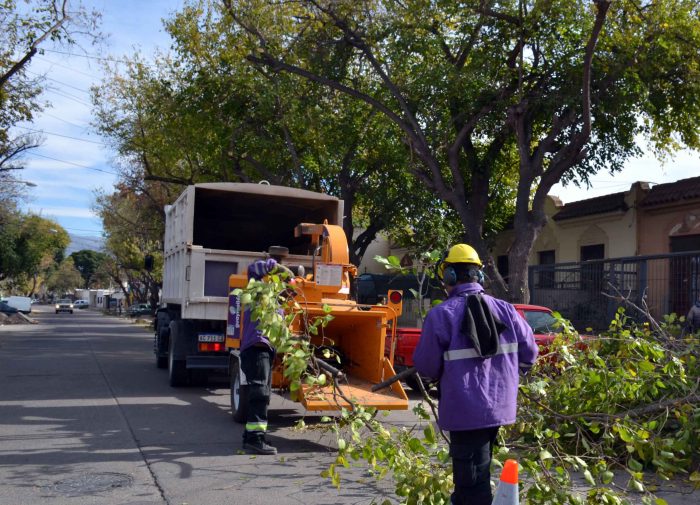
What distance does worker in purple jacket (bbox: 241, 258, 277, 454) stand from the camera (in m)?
7.31

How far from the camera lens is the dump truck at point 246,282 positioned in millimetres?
8570

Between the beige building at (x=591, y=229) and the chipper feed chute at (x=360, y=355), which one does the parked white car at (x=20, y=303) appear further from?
the chipper feed chute at (x=360, y=355)

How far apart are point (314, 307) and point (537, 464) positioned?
12.8ft

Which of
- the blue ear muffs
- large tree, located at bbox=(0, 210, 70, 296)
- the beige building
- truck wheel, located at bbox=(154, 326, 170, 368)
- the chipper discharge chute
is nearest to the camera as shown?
the blue ear muffs

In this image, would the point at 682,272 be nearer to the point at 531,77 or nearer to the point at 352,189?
the point at 531,77

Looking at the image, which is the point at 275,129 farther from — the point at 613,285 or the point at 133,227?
the point at 133,227

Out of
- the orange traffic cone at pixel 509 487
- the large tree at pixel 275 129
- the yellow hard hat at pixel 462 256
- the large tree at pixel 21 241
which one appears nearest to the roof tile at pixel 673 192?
the large tree at pixel 275 129

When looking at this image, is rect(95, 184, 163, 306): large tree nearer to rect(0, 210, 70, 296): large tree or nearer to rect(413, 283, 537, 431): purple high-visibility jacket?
rect(0, 210, 70, 296): large tree

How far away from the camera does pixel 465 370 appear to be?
160 inches

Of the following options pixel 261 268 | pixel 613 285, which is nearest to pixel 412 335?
pixel 613 285

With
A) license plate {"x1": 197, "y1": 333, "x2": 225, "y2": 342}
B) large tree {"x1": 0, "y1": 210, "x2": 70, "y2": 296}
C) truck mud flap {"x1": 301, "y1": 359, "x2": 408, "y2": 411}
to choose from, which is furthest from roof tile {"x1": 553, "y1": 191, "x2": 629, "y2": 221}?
large tree {"x1": 0, "y1": 210, "x2": 70, "y2": 296}

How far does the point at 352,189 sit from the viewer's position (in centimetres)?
2186

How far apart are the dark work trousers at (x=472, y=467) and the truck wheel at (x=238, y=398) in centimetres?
498

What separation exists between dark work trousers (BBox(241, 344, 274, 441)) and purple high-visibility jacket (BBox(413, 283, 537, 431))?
3481 mm
